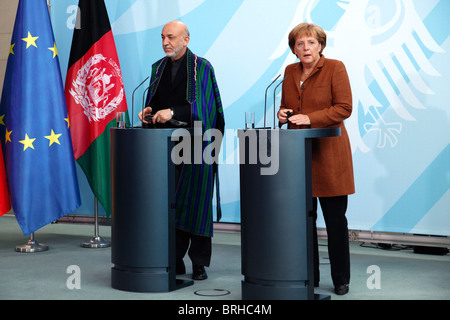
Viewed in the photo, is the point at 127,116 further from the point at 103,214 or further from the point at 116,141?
the point at 116,141

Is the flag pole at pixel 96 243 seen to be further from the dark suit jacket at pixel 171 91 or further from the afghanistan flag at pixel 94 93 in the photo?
the dark suit jacket at pixel 171 91

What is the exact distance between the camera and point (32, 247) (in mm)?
4812

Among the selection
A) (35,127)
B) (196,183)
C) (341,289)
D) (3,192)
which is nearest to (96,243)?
(3,192)

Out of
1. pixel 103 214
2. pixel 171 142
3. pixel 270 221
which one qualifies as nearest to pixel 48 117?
pixel 103 214

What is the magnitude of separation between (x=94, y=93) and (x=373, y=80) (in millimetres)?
2119

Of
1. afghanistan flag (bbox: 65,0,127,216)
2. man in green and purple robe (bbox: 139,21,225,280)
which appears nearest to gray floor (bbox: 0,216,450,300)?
man in green and purple robe (bbox: 139,21,225,280)

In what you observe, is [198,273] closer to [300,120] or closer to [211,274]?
[211,274]

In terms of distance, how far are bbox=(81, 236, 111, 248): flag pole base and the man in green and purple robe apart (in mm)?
1236

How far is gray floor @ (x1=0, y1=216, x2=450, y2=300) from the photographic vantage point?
3.40 metres

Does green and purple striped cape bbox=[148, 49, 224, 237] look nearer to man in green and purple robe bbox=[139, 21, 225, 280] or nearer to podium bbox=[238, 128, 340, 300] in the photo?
man in green and purple robe bbox=[139, 21, 225, 280]

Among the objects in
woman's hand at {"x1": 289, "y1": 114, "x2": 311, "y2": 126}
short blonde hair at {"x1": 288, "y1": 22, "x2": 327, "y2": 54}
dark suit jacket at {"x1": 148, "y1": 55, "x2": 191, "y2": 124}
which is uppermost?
short blonde hair at {"x1": 288, "y1": 22, "x2": 327, "y2": 54}
